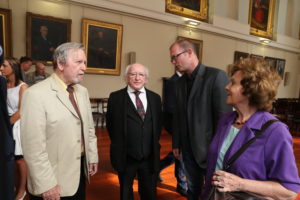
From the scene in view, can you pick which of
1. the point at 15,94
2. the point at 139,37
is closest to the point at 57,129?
the point at 15,94

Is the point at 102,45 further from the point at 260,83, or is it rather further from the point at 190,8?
the point at 260,83

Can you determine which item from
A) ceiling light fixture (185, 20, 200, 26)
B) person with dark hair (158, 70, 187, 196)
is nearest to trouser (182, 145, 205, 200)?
person with dark hair (158, 70, 187, 196)

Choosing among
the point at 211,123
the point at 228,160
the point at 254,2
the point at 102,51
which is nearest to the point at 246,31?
the point at 254,2

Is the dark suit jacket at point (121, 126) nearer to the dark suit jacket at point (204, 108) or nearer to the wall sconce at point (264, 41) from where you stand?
the dark suit jacket at point (204, 108)

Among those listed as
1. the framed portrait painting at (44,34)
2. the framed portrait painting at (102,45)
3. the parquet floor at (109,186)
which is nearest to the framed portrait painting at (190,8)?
the framed portrait painting at (102,45)

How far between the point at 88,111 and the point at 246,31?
12731 millimetres

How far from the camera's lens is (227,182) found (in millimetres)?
1411

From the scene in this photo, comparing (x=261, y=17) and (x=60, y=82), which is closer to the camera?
(x=60, y=82)

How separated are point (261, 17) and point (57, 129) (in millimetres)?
14979

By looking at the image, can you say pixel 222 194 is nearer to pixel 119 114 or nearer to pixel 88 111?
pixel 88 111

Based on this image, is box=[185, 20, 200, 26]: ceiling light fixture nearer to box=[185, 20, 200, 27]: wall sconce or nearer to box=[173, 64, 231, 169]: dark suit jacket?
box=[185, 20, 200, 27]: wall sconce

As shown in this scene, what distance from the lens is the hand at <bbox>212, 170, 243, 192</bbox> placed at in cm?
140

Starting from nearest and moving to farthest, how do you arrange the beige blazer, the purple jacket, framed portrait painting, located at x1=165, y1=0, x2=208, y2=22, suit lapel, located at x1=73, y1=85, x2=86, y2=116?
the purple jacket → the beige blazer → suit lapel, located at x1=73, y1=85, x2=86, y2=116 → framed portrait painting, located at x1=165, y1=0, x2=208, y2=22

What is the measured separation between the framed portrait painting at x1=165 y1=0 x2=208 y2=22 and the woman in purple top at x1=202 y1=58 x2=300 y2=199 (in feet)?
29.7
